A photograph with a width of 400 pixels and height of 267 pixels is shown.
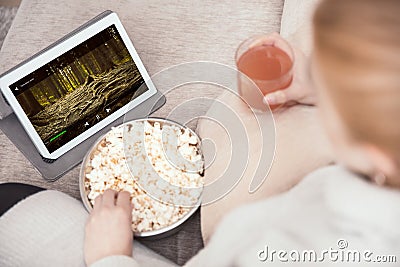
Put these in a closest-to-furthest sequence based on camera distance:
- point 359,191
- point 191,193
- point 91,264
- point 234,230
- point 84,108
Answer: point 359,191, point 234,230, point 91,264, point 191,193, point 84,108

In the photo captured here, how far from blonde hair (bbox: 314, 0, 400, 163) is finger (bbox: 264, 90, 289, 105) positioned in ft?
1.15

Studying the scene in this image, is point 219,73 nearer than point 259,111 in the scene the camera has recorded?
No

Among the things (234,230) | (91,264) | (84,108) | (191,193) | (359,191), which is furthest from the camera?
(84,108)

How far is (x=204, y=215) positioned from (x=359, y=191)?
35 cm

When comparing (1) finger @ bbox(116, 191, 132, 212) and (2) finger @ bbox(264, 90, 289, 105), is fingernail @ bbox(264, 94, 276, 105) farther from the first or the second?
(1) finger @ bbox(116, 191, 132, 212)

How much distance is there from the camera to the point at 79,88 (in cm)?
113

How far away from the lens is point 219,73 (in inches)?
45.7

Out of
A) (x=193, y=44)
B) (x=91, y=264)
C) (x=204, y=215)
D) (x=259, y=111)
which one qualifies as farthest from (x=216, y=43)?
(x=91, y=264)

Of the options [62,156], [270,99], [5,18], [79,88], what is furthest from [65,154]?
[5,18]

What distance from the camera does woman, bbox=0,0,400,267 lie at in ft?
1.71

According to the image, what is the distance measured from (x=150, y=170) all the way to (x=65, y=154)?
0.68 feet

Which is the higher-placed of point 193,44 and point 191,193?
point 193,44

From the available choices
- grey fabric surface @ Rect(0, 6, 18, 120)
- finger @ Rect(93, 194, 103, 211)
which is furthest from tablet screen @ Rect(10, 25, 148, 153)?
grey fabric surface @ Rect(0, 6, 18, 120)

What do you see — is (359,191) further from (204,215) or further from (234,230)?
(204,215)
